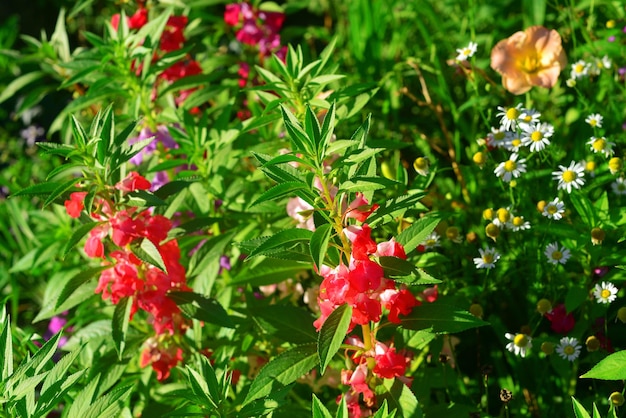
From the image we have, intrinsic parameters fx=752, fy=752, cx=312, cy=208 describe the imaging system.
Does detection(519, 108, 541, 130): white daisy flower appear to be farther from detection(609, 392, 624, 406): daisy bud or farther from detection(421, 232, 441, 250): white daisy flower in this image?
detection(609, 392, 624, 406): daisy bud

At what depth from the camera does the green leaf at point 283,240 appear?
1.31 meters

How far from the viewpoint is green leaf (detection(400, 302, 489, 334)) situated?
4.75 ft

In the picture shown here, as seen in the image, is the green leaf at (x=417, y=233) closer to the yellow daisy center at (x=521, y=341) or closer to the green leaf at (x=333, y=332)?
the green leaf at (x=333, y=332)

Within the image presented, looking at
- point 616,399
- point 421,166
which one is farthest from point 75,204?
point 616,399

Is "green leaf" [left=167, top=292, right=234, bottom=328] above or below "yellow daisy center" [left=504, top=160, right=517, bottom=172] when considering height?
below

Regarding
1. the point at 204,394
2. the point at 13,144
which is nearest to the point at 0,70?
the point at 13,144

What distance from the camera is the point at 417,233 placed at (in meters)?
1.51

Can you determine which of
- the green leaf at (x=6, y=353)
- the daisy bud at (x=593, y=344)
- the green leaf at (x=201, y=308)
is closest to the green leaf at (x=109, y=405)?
the green leaf at (x=6, y=353)

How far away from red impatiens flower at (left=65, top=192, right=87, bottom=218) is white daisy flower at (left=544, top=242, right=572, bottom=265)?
1077 millimetres

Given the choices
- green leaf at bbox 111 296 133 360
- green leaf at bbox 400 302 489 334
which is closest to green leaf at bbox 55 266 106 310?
green leaf at bbox 111 296 133 360

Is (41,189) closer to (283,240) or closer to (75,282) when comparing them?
(75,282)

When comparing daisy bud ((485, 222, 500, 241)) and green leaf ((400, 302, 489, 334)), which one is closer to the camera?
green leaf ((400, 302, 489, 334))

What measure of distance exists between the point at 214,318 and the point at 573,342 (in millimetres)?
815

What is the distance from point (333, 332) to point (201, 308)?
16.7 inches
